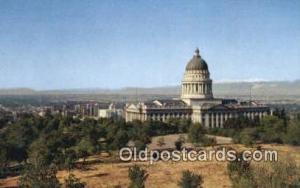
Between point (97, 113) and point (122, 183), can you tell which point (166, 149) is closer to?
point (122, 183)

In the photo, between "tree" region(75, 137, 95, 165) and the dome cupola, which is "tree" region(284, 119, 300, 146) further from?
the dome cupola

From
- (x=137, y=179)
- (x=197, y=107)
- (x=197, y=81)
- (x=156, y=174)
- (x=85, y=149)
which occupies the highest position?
(x=197, y=81)

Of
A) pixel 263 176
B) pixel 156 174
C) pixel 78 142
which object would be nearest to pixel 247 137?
pixel 78 142

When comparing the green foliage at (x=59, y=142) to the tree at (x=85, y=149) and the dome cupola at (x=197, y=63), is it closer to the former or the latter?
the tree at (x=85, y=149)

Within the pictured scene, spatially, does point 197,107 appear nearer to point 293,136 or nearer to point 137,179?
point 293,136

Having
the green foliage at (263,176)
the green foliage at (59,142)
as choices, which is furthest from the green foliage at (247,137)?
the green foliage at (263,176)

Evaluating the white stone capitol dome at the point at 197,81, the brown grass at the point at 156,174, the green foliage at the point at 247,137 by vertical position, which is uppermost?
the white stone capitol dome at the point at 197,81

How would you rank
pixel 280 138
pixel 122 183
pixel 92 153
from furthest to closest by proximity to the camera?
pixel 280 138 → pixel 92 153 → pixel 122 183

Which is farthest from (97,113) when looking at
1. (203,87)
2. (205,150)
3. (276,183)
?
(276,183)
